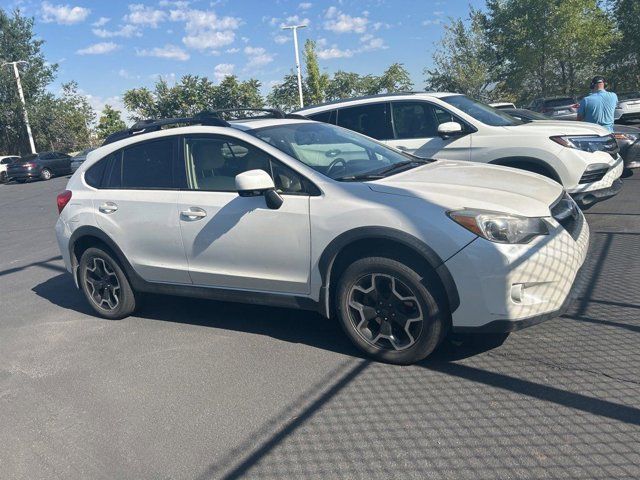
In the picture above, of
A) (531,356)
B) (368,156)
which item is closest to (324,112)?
(368,156)

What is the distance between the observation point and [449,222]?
355 cm

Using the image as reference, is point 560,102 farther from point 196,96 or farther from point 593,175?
point 196,96

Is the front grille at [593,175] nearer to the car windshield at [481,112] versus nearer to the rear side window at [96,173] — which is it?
the car windshield at [481,112]

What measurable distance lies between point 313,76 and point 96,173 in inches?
1303

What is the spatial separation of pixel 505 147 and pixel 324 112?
97.3 inches

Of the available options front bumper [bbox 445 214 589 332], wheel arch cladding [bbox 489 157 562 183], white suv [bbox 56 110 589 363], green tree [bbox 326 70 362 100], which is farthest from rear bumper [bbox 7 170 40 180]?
front bumper [bbox 445 214 589 332]

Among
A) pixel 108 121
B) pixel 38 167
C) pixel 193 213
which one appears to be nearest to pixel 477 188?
pixel 193 213

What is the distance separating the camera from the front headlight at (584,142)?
22.5 ft

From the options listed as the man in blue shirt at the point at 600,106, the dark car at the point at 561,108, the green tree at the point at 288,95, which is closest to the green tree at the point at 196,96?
the green tree at the point at 288,95

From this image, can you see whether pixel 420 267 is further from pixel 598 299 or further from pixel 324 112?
pixel 324 112

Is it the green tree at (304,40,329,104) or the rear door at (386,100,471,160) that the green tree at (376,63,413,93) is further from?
the rear door at (386,100,471,160)

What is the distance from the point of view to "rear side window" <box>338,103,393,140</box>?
307 inches

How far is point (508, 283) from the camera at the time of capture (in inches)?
134

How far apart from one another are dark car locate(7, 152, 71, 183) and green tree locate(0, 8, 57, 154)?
13.6 meters
